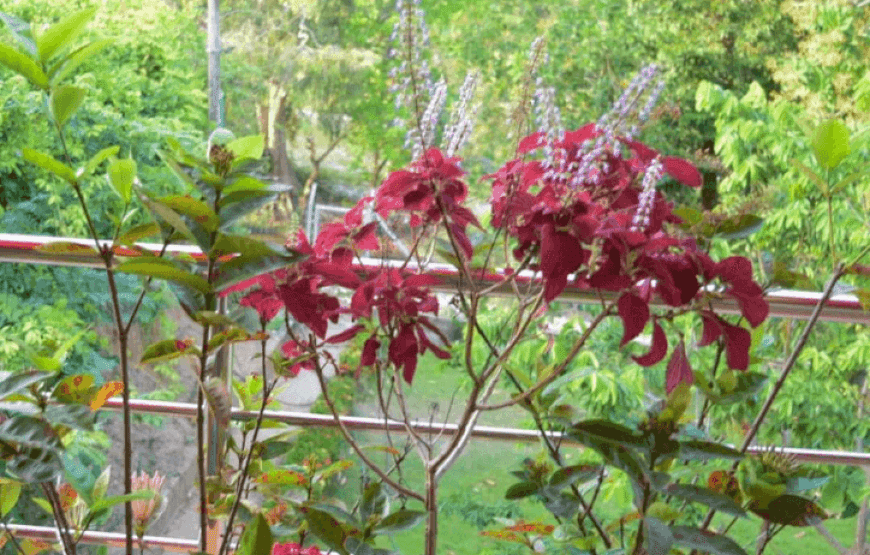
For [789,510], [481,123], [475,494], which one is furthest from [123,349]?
[481,123]

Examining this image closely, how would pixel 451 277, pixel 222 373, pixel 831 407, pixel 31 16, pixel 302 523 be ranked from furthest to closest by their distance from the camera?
pixel 31 16
pixel 831 407
pixel 222 373
pixel 451 277
pixel 302 523

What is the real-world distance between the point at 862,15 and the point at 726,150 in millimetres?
1344

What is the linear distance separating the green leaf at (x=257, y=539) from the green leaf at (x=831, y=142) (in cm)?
48

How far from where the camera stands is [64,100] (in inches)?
26.8

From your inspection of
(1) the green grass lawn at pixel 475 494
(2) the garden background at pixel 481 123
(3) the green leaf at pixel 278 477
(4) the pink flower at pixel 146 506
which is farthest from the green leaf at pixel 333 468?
(1) the green grass lawn at pixel 475 494

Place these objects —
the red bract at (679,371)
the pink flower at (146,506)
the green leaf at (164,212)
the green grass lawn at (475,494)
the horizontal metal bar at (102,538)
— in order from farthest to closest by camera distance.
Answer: the green grass lawn at (475,494) < the horizontal metal bar at (102,538) < the pink flower at (146,506) < the red bract at (679,371) < the green leaf at (164,212)

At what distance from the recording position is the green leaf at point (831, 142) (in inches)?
31.4

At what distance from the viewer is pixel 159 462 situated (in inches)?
291

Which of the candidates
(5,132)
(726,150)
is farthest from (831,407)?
(5,132)

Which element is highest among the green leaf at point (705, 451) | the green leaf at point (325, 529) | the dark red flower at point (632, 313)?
the dark red flower at point (632, 313)

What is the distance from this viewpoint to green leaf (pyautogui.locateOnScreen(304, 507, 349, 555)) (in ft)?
2.43

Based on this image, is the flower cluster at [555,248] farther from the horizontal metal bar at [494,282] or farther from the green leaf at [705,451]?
the horizontal metal bar at [494,282]

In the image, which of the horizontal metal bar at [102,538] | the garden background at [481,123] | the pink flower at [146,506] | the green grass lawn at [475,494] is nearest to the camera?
the pink flower at [146,506]

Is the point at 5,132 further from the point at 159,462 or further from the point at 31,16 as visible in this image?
the point at 159,462
